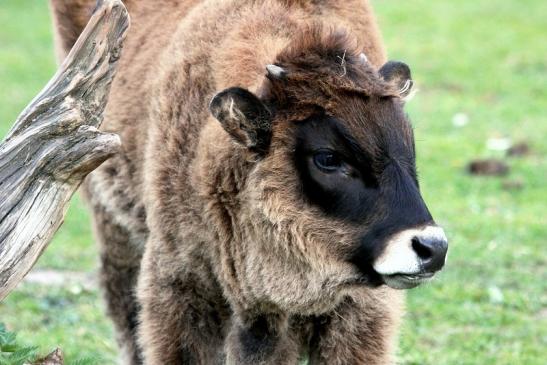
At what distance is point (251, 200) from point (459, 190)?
8.21 metres

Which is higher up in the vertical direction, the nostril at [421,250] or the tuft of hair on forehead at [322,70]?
the tuft of hair on forehead at [322,70]

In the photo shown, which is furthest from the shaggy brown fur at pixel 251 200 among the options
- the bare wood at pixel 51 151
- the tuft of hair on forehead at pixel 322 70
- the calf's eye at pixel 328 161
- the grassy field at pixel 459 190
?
the grassy field at pixel 459 190

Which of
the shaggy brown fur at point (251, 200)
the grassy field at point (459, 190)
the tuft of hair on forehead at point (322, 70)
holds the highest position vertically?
the tuft of hair on forehead at point (322, 70)

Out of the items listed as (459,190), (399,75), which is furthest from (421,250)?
(459,190)

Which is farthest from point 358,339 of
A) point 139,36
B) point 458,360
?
point 139,36

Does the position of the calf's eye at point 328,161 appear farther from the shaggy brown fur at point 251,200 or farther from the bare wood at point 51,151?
the bare wood at point 51,151

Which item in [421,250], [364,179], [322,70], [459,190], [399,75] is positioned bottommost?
[459,190]

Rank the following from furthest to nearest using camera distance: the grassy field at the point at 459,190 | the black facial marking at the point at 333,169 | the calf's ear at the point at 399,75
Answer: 1. the grassy field at the point at 459,190
2. the calf's ear at the point at 399,75
3. the black facial marking at the point at 333,169

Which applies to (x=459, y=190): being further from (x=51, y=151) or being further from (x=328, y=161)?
(x=51, y=151)

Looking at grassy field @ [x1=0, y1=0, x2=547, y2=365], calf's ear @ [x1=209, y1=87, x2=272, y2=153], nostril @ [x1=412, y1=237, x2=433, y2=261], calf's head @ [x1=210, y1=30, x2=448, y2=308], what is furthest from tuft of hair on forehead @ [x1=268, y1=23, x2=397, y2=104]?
grassy field @ [x1=0, y1=0, x2=547, y2=365]

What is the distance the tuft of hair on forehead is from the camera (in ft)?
18.0

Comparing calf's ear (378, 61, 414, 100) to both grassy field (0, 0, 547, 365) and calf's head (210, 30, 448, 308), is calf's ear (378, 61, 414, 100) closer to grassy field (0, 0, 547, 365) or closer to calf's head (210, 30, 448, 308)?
calf's head (210, 30, 448, 308)

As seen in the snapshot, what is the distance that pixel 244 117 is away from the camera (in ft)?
18.1

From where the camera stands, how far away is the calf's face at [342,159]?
5.17m
